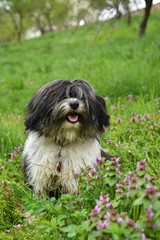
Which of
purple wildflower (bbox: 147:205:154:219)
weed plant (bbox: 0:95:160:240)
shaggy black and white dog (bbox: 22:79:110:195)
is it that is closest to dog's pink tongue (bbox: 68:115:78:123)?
shaggy black and white dog (bbox: 22:79:110:195)

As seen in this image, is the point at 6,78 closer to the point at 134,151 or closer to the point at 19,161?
the point at 19,161

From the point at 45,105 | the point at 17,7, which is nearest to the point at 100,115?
the point at 45,105

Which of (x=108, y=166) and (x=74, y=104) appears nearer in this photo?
(x=108, y=166)

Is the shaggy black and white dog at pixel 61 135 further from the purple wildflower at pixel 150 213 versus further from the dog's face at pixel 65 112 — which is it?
the purple wildflower at pixel 150 213

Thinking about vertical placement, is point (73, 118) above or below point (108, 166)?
above

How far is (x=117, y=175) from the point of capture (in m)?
2.03

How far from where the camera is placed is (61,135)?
10.3 feet

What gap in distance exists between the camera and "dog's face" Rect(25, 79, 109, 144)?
3.02 meters

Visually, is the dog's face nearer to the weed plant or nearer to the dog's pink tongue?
the dog's pink tongue

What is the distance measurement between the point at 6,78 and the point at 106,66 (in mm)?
3793

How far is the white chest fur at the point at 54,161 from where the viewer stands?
10.4 ft

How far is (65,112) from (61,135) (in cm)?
27

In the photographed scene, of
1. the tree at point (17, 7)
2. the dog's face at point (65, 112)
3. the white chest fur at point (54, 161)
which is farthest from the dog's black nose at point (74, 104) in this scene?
the tree at point (17, 7)

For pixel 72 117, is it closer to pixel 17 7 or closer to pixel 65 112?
pixel 65 112
